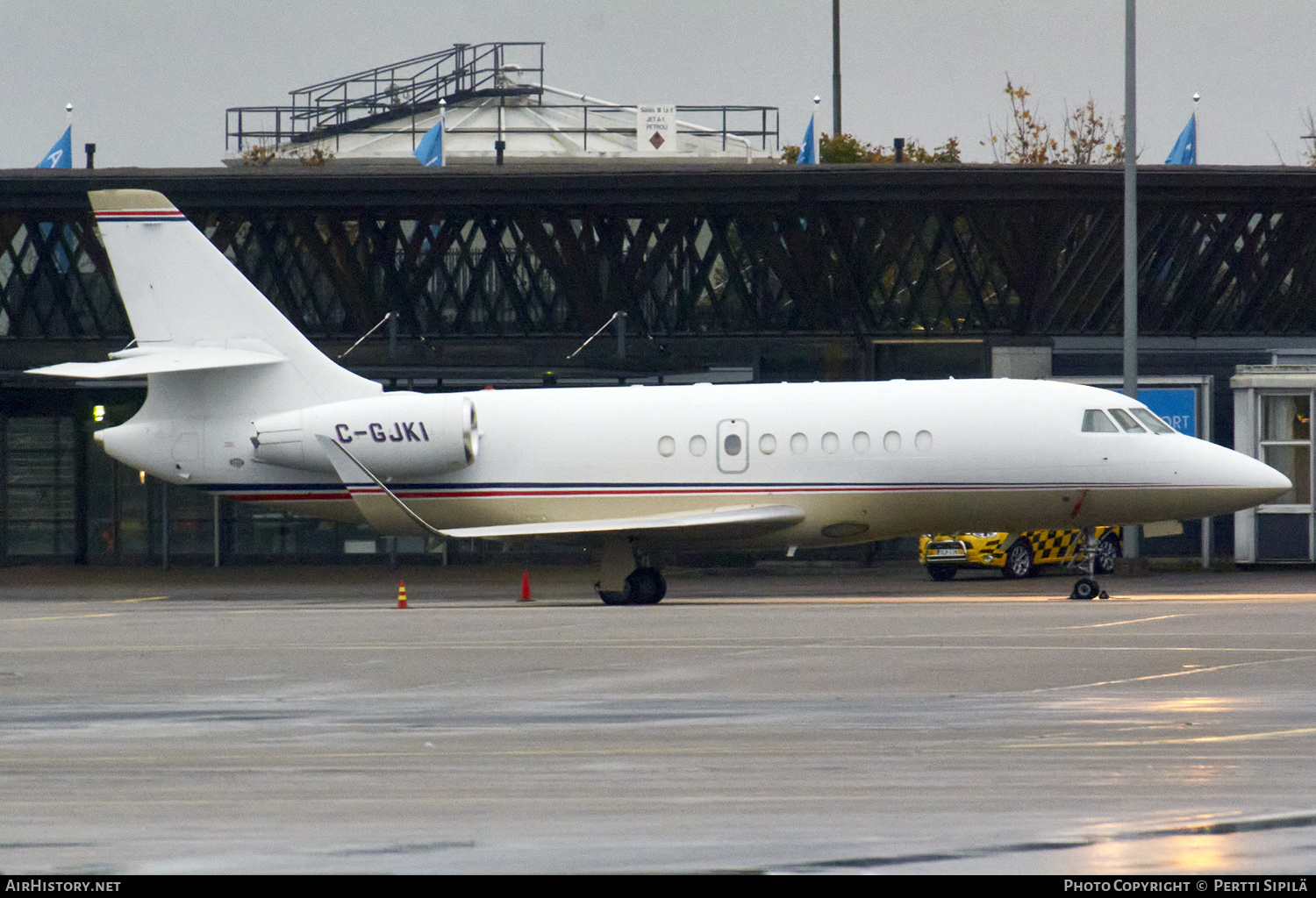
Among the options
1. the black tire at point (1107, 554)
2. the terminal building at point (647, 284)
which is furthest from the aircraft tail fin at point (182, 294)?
the black tire at point (1107, 554)

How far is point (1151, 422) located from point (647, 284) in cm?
1388

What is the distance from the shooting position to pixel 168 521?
123 ft

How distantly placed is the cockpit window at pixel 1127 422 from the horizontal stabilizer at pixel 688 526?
16.4 feet

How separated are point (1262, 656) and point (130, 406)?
2691 cm

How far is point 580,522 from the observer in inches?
1073

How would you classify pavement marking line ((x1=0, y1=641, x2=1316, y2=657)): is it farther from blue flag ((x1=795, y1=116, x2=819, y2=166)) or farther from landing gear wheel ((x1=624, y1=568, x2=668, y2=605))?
blue flag ((x1=795, y1=116, x2=819, y2=166))

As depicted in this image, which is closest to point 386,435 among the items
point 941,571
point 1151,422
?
point 1151,422

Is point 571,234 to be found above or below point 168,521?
above

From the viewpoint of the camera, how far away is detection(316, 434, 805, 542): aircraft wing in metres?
26.2

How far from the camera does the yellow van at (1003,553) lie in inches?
1332

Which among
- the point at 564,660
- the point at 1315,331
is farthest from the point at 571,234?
the point at 564,660

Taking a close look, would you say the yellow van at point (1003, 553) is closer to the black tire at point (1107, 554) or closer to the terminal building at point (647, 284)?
the black tire at point (1107, 554)

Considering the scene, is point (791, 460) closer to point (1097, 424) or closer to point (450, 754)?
point (1097, 424)

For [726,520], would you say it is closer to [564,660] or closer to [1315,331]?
[564,660]
